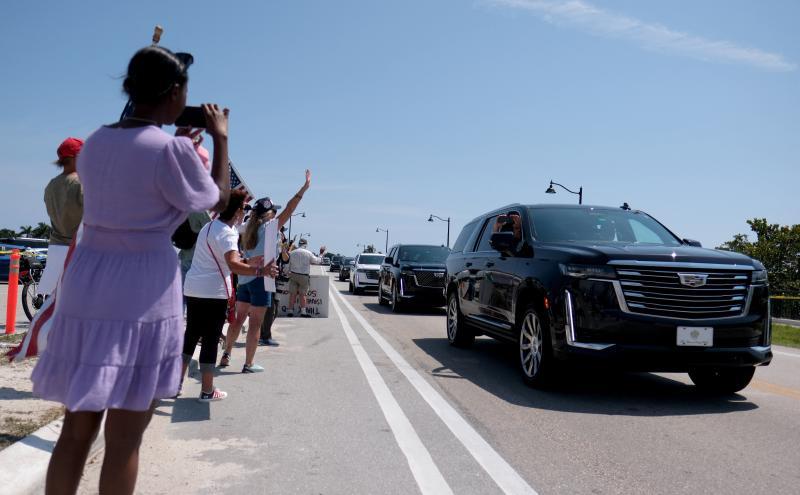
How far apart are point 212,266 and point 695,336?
166 inches

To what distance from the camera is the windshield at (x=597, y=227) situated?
747 cm

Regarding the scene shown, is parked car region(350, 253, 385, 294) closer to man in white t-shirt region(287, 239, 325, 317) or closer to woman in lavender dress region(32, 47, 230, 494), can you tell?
man in white t-shirt region(287, 239, 325, 317)

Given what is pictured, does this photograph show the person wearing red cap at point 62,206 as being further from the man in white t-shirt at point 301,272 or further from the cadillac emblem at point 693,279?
the man in white t-shirt at point 301,272

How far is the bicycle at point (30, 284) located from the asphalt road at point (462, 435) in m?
4.64

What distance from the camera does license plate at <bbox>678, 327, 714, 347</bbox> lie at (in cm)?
596

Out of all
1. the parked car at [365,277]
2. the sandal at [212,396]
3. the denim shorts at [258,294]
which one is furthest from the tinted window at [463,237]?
the parked car at [365,277]

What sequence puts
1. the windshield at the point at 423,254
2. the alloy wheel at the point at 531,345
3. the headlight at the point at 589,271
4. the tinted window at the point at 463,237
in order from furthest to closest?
1. the windshield at the point at 423,254
2. the tinted window at the point at 463,237
3. the alloy wheel at the point at 531,345
4. the headlight at the point at 589,271

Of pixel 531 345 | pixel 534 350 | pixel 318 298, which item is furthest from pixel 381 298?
pixel 534 350

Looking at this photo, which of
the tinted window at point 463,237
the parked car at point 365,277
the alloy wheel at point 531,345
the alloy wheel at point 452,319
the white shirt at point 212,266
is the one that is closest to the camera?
the white shirt at point 212,266

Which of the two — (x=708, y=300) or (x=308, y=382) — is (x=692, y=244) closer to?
(x=708, y=300)

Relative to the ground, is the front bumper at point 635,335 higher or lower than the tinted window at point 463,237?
lower

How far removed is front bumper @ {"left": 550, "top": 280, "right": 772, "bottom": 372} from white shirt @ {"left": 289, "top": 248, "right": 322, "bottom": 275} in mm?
8387

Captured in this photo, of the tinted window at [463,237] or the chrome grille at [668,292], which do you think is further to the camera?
the tinted window at [463,237]

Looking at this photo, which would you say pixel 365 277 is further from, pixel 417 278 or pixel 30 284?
pixel 30 284
